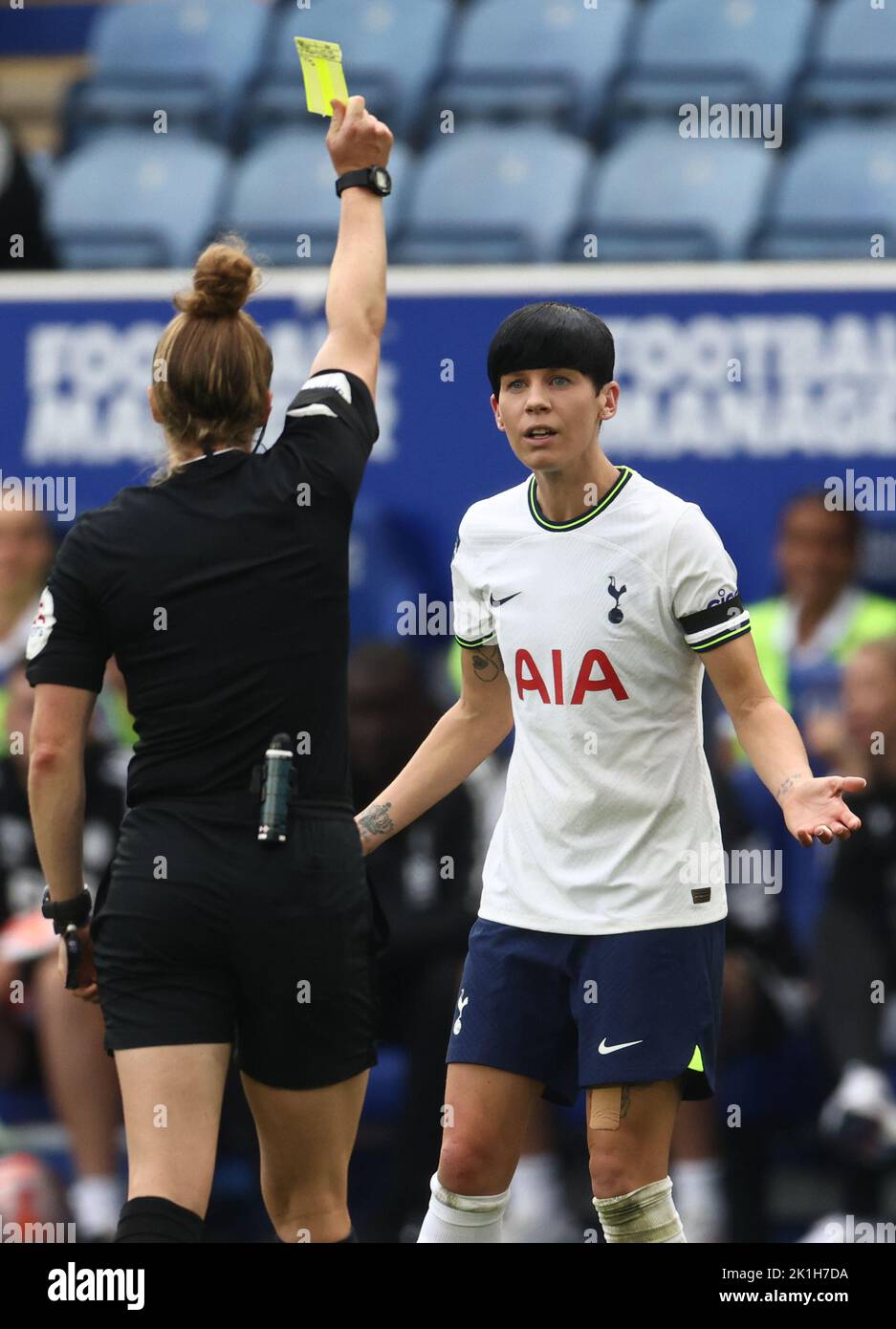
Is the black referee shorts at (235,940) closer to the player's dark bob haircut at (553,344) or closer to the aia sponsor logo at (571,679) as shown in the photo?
the aia sponsor logo at (571,679)

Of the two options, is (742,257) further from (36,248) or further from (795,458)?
(36,248)

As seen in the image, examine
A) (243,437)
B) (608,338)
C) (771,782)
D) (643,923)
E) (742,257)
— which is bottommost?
(643,923)

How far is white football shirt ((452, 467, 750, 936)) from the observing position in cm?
332

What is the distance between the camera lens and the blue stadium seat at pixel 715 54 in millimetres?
6957

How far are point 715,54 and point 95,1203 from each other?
14.1ft

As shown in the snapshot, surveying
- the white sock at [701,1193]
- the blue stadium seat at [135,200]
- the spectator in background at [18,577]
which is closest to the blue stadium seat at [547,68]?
the blue stadium seat at [135,200]

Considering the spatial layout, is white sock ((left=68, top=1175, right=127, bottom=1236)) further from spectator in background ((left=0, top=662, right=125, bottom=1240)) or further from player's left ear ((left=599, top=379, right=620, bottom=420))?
player's left ear ((left=599, top=379, right=620, bottom=420))

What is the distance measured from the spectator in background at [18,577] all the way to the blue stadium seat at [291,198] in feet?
3.92

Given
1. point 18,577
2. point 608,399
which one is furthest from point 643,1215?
point 18,577

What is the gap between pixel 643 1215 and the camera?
3.30m

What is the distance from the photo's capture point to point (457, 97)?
7.05 meters

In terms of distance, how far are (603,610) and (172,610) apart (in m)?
0.78

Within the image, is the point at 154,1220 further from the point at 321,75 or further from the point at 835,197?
the point at 835,197

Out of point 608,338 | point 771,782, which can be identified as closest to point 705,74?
point 608,338
